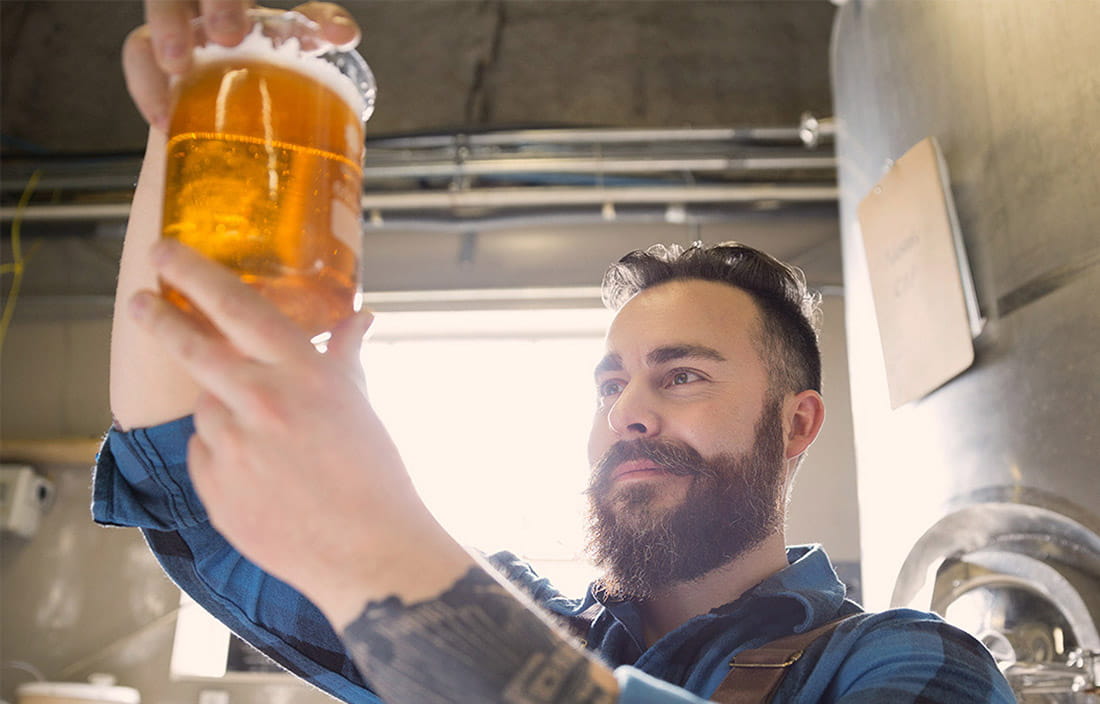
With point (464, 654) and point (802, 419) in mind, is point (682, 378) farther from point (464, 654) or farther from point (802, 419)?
point (464, 654)

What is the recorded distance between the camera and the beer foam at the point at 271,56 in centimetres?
55

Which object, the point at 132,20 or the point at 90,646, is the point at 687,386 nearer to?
the point at 90,646

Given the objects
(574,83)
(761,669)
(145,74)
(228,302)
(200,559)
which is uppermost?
(574,83)

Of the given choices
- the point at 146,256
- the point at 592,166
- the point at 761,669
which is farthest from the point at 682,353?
the point at 592,166

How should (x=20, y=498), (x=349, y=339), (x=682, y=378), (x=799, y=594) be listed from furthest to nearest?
(x=20, y=498) → (x=682, y=378) → (x=799, y=594) → (x=349, y=339)

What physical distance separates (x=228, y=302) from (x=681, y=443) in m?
0.84

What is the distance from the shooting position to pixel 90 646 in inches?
118

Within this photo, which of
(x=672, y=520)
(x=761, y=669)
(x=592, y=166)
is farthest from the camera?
(x=592, y=166)

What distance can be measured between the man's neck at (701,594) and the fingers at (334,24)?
803 mm

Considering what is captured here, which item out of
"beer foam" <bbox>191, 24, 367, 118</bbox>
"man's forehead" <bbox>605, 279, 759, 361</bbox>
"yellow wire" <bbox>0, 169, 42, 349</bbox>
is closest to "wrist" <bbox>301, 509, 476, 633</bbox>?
"beer foam" <bbox>191, 24, 367, 118</bbox>

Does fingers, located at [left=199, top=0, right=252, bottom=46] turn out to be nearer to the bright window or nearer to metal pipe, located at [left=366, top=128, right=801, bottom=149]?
metal pipe, located at [left=366, top=128, right=801, bottom=149]

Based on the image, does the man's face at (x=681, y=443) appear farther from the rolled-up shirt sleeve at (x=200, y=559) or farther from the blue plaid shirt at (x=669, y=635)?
the rolled-up shirt sleeve at (x=200, y=559)

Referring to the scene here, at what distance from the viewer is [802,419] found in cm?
137

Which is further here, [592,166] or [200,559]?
[592,166]
